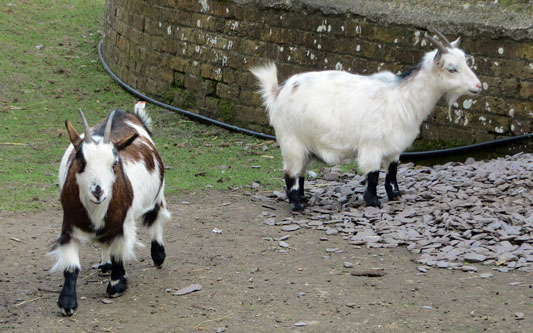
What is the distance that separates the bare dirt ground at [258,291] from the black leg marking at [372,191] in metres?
0.77

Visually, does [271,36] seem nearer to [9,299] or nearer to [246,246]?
[246,246]

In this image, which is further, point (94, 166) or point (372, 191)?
point (372, 191)

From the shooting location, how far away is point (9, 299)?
559 centimetres

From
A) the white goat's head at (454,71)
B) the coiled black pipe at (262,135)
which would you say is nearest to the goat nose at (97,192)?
the white goat's head at (454,71)

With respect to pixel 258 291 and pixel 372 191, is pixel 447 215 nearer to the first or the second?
pixel 372 191

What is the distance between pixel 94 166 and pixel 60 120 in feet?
23.8

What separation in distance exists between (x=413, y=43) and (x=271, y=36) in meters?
2.28

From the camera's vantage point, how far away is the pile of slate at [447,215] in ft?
21.0

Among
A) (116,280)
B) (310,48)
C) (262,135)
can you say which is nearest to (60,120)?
(262,135)

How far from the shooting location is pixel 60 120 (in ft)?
39.4

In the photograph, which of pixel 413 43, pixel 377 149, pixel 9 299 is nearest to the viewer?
pixel 9 299

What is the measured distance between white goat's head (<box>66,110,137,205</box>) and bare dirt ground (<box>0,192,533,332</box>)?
89cm

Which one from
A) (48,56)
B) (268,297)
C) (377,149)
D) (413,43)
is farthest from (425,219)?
(48,56)

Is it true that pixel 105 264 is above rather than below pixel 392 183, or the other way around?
below
